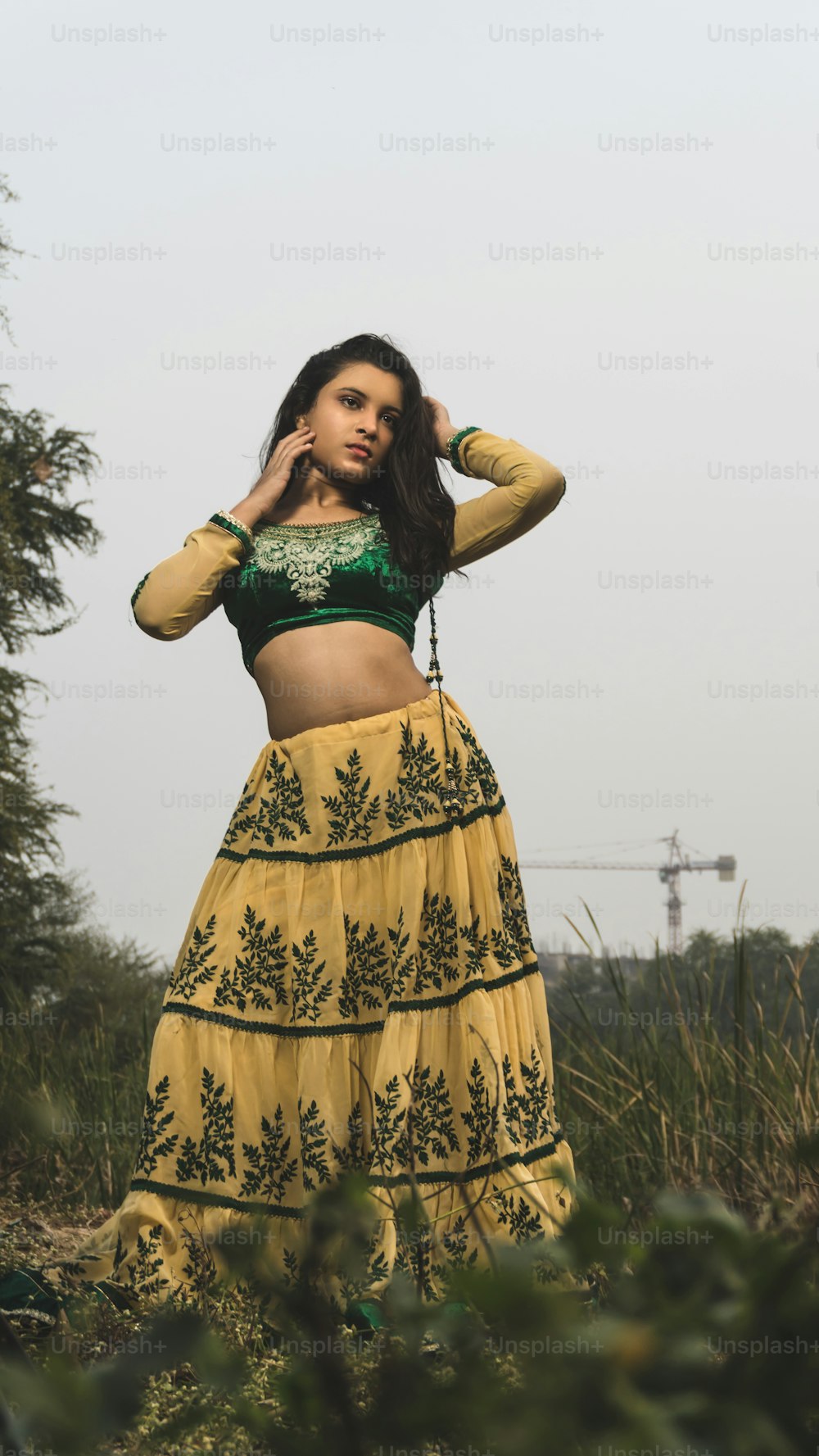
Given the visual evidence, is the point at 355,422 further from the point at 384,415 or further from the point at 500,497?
the point at 500,497

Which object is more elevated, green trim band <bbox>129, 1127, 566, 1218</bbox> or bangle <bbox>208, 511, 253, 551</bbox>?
bangle <bbox>208, 511, 253, 551</bbox>

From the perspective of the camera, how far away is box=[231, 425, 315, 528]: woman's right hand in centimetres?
344

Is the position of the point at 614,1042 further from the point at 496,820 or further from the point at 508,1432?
the point at 508,1432

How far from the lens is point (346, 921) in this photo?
320cm

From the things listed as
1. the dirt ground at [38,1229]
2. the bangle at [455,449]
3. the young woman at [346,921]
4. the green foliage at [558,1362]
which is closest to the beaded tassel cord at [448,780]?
the young woman at [346,921]

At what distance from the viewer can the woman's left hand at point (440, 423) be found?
3719mm

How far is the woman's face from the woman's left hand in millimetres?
107

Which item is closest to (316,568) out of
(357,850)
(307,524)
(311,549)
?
(311,549)

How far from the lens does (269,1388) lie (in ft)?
7.71

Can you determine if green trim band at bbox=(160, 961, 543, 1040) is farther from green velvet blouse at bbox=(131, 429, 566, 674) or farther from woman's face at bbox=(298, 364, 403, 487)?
woman's face at bbox=(298, 364, 403, 487)

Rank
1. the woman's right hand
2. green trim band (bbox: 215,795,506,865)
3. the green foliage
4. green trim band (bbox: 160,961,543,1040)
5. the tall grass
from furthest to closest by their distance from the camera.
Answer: the tall grass → the woman's right hand → green trim band (bbox: 215,795,506,865) → green trim band (bbox: 160,961,543,1040) → the green foliage

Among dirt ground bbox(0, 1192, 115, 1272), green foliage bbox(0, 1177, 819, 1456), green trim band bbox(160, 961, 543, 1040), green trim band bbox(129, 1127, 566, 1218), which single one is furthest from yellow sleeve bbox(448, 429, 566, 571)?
green foliage bbox(0, 1177, 819, 1456)

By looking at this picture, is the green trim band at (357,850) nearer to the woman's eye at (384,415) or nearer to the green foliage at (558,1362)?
the woman's eye at (384,415)

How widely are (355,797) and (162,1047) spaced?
75 centimetres
